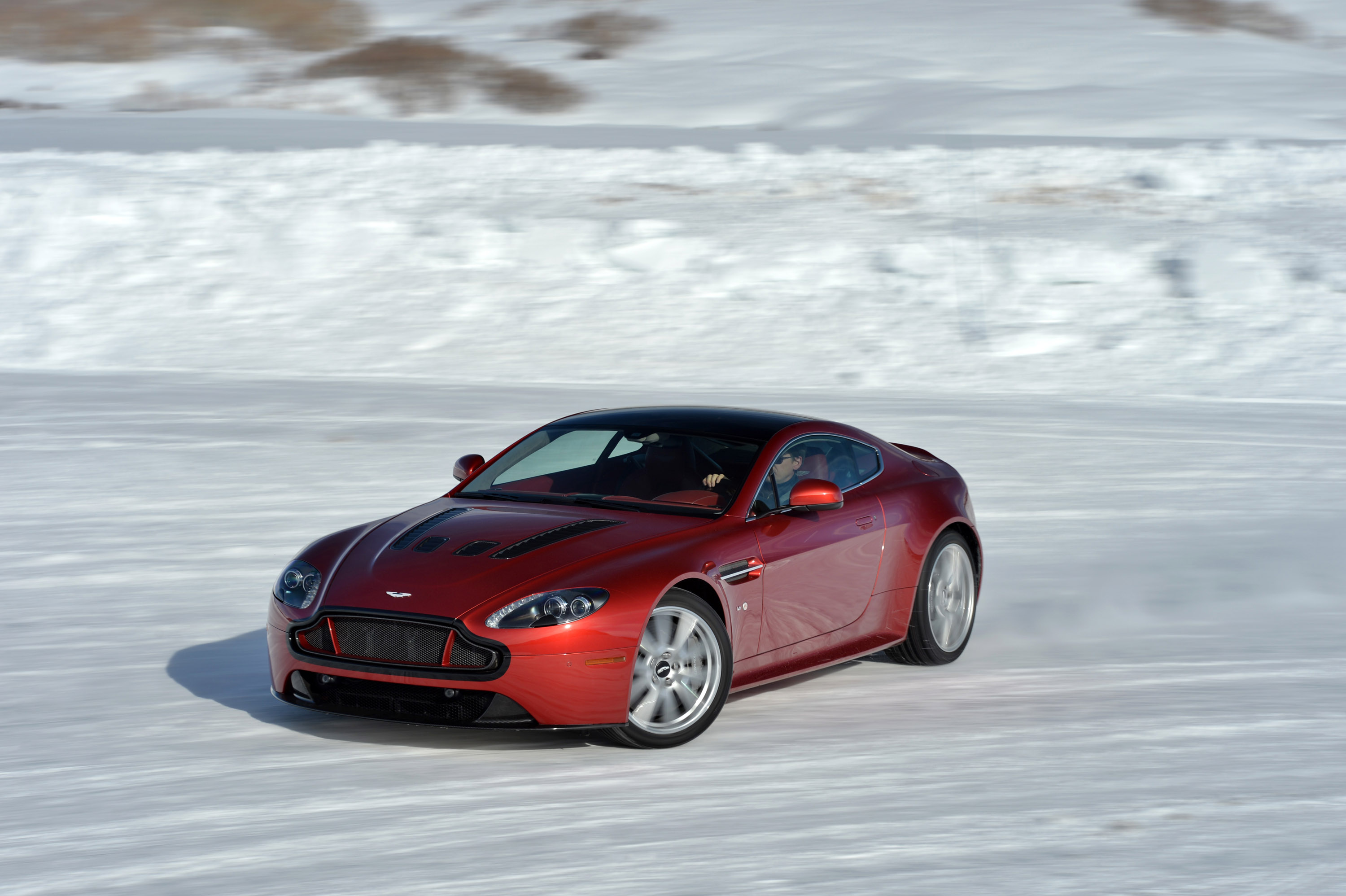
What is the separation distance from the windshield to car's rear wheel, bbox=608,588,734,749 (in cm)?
61

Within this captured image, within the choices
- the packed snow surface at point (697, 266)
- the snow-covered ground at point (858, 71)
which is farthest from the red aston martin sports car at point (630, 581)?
the snow-covered ground at point (858, 71)

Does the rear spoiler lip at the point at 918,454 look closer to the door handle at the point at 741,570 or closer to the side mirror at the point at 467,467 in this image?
the door handle at the point at 741,570

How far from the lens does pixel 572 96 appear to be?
27.3 metres

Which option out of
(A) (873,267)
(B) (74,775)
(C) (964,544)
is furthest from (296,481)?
(A) (873,267)

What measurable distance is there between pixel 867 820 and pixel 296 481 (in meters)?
7.83

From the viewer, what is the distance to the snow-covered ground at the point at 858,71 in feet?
83.8

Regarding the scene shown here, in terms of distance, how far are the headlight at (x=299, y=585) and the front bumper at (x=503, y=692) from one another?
11.8 inches

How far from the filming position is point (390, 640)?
5746 millimetres

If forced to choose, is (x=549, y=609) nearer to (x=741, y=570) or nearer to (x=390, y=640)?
(x=390, y=640)

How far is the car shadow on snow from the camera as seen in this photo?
236 inches

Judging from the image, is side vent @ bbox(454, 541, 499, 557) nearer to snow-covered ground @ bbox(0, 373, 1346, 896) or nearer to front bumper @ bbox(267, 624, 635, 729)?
front bumper @ bbox(267, 624, 635, 729)

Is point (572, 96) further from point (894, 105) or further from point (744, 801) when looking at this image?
point (744, 801)

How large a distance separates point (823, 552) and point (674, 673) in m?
1.09

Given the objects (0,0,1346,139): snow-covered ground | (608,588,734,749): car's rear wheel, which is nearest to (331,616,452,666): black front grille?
(608,588,734,749): car's rear wheel
